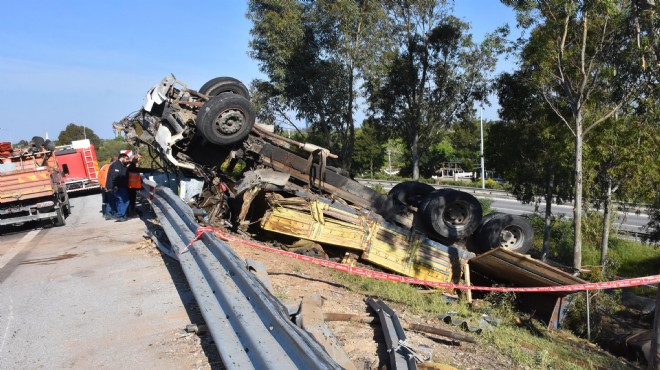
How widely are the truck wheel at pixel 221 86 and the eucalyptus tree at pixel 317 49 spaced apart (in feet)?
35.7

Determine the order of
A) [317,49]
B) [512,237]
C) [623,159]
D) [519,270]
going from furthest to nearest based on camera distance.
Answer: [317,49] → [623,159] → [512,237] → [519,270]

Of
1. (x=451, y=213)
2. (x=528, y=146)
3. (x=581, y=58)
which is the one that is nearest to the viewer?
(x=451, y=213)

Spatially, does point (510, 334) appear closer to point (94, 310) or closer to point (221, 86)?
point (94, 310)

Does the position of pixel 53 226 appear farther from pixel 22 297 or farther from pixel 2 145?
pixel 22 297

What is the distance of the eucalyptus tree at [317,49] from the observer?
20.2 meters

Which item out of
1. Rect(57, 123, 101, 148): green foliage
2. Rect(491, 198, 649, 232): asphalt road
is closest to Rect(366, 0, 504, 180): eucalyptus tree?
Rect(491, 198, 649, 232): asphalt road

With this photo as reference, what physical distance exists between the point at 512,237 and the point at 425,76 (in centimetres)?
1285

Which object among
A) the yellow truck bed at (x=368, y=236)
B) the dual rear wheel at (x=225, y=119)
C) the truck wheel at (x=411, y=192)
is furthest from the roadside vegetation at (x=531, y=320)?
the dual rear wheel at (x=225, y=119)

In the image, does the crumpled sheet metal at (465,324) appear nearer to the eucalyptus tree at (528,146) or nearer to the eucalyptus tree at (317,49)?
the eucalyptus tree at (528,146)

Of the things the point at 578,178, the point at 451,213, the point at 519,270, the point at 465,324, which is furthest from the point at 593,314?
the point at 465,324

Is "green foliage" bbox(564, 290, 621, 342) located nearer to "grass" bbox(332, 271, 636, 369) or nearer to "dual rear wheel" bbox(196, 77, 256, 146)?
"grass" bbox(332, 271, 636, 369)

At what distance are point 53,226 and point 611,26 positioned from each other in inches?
491

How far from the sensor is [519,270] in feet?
23.8

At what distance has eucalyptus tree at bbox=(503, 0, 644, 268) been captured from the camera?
10.9 m
